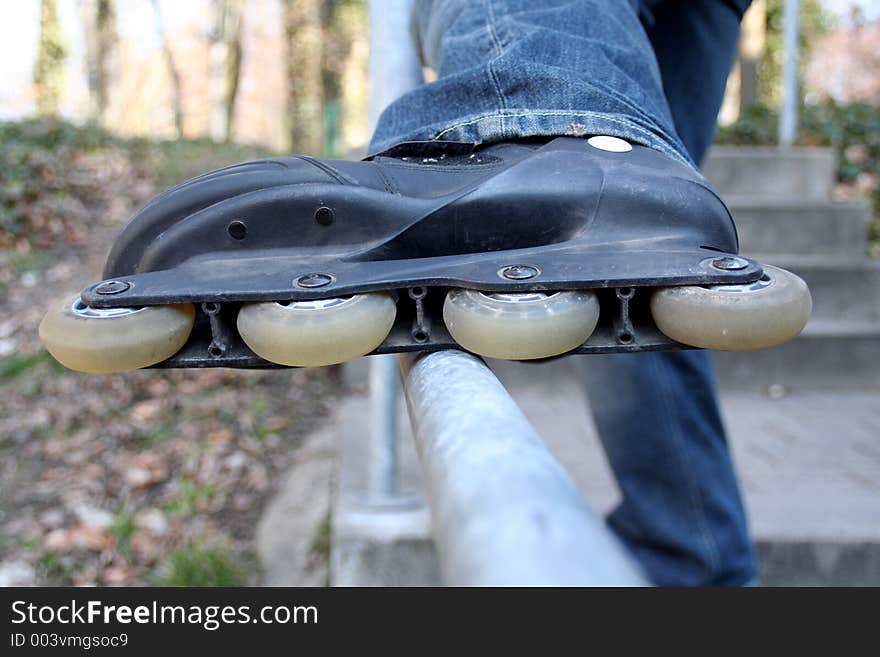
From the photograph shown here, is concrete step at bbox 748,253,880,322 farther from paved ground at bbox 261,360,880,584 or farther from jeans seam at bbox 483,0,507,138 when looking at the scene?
jeans seam at bbox 483,0,507,138

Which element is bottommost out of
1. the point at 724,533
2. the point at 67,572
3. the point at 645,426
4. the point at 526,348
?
the point at 67,572

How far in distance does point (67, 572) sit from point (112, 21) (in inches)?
430

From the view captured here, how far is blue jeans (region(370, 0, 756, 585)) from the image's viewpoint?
0.86m

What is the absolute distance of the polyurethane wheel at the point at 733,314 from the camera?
0.71 m

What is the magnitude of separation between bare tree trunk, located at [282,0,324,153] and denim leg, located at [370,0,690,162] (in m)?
10.5

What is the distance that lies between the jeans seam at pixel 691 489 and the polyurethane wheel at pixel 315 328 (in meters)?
0.85

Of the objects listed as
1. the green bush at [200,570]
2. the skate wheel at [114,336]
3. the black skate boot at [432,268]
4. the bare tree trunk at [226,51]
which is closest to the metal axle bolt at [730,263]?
the black skate boot at [432,268]

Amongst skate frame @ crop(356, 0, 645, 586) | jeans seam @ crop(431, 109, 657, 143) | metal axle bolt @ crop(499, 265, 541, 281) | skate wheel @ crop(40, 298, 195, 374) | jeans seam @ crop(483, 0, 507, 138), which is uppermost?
jeans seam @ crop(483, 0, 507, 138)

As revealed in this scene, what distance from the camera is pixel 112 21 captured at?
1084cm

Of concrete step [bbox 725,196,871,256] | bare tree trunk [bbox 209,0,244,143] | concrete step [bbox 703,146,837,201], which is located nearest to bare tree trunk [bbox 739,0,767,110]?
concrete step [bbox 703,146,837,201]

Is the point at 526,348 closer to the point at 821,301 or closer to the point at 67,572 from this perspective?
the point at 67,572

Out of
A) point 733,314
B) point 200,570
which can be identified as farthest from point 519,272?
point 200,570
